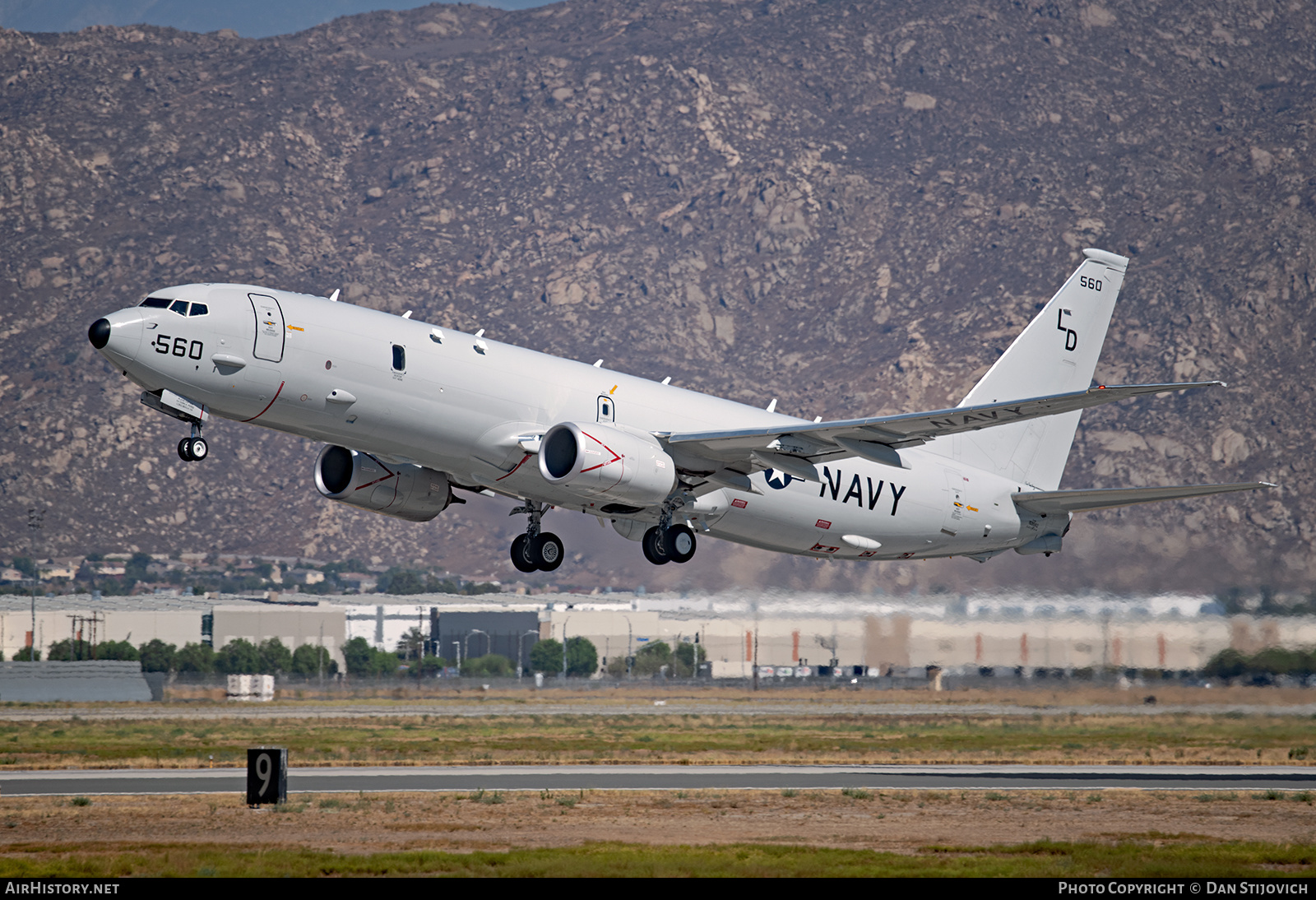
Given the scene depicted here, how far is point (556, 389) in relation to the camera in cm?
3688

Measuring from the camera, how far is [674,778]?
146 feet

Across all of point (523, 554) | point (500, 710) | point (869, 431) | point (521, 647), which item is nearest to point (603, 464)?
point (523, 554)

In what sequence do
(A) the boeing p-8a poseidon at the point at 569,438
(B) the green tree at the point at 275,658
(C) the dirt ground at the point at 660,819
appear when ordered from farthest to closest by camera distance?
(B) the green tree at the point at 275,658 → (A) the boeing p-8a poseidon at the point at 569,438 → (C) the dirt ground at the point at 660,819

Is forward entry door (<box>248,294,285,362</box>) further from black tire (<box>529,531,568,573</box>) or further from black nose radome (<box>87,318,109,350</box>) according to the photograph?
black tire (<box>529,531,568,573</box>)

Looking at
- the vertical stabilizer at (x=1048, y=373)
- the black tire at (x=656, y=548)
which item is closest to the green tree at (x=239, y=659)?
the vertical stabilizer at (x=1048, y=373)

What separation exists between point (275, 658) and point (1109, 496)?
371ft

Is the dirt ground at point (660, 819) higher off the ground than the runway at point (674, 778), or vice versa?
the dirt ground at point (660, 819)

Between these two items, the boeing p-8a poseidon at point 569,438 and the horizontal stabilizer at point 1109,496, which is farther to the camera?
the horizontal stabilizer at point 1109,496

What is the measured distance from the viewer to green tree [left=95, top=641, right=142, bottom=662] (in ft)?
419

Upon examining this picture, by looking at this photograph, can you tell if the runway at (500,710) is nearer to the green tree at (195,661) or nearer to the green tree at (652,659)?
the green tree at (652,659)

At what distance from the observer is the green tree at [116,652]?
128 meters

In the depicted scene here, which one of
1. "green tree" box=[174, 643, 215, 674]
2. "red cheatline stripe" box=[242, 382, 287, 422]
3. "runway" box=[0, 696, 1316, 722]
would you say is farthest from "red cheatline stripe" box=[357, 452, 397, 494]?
"green tree" box=[174, 643, 215, 674]

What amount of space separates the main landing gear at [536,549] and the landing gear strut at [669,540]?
2.81 metres
